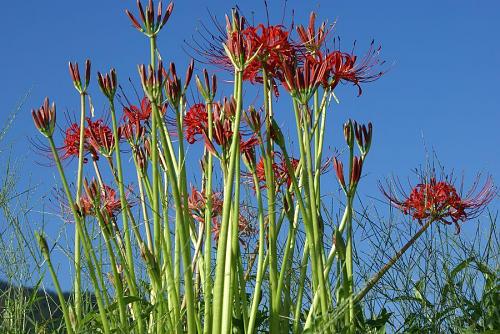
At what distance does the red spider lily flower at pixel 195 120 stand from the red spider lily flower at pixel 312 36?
1.32 ft

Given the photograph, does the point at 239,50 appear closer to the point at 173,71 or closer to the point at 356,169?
the point at 173,71

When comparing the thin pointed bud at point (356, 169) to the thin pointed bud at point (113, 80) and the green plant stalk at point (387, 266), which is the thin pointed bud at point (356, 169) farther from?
the thin pointed bud at point (113, 80)

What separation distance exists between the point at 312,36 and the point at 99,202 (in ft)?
2.91

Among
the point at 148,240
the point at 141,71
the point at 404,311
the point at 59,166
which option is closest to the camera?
the point at 141,71

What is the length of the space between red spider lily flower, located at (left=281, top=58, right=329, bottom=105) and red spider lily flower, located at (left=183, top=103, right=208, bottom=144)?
431 millimetres

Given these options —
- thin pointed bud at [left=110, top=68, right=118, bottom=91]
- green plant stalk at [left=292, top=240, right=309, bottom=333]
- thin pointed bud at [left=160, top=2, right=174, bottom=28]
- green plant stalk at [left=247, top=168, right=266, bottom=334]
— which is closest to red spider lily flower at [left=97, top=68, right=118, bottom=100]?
thin pointed bud at [left=110, top=68, right=118, bottom=91]

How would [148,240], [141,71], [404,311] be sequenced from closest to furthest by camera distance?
[141,71], [148,240], [404,311]

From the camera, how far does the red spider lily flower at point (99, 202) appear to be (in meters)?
2.53

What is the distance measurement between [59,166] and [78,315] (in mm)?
509

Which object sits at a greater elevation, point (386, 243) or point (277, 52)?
point (277, 52)

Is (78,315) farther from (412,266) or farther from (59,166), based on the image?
(412,266)

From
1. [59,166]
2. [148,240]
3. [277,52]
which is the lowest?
[148,240]

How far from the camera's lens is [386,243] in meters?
2.90

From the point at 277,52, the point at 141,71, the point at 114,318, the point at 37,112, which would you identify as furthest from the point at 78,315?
the point at 277,52
